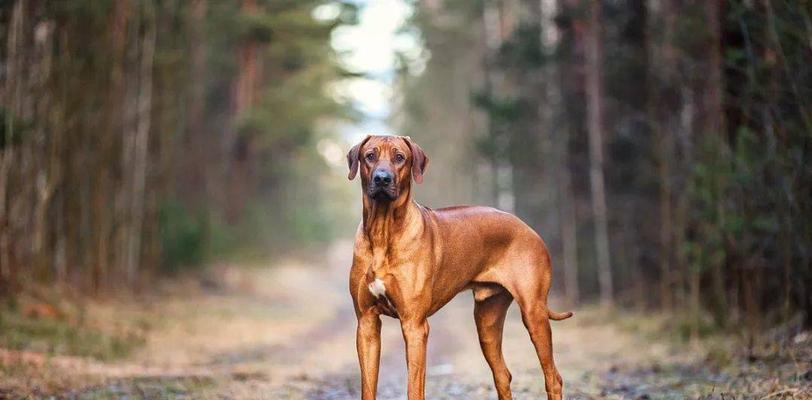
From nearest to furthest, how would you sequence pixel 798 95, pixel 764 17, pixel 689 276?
pixel 798 95, pixel 764 17, pixel 689 276

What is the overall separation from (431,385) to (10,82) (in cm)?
639

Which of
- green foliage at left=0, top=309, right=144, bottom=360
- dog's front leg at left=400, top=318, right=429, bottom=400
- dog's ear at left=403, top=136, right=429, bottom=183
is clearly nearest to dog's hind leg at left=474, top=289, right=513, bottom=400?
dog's front leg at left=400, top=318, right=429, bottom=400

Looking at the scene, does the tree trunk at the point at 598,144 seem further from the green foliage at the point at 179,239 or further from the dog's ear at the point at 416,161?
the dog's ear at the point at 416,161

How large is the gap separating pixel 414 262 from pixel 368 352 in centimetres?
60

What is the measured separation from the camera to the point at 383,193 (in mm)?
4875

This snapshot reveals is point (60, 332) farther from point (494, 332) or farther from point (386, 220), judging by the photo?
point (386, 220)

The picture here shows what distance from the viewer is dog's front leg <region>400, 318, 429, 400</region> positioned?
4922 millimetres

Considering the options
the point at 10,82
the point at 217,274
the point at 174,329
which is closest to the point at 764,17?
the point at 10,82

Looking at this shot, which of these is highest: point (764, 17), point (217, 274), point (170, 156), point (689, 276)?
point (764, 17)

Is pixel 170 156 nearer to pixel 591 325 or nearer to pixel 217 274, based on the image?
pixel 217 274

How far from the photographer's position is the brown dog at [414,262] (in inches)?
195

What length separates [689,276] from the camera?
11.5 m

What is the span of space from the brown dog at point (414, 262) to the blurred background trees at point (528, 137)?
8.47 feet

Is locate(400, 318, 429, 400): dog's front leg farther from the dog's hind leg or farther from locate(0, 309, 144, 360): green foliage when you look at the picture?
locate(0, 309, 144, 360): green foliage
